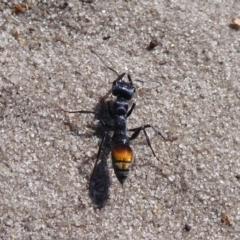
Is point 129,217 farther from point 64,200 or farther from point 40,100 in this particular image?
point 40,100

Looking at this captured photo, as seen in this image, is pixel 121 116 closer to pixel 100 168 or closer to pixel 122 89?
pixel 122 89

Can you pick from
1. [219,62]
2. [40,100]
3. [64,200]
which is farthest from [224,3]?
[64,200]

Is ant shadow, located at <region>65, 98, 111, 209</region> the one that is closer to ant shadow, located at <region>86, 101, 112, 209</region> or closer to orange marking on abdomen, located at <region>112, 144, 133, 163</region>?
ant shadow, located at <region>86, 101, 112, 209</region>

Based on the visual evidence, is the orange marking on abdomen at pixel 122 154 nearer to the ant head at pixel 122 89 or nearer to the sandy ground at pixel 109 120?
the sandy ground at pixel 109 120

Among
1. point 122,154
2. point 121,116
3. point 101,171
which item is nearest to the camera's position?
point 122,154

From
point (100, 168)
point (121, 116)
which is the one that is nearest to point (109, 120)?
point (121, 116)

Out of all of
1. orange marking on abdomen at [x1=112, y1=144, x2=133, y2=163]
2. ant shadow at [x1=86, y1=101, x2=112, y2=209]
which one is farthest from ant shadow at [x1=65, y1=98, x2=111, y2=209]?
orange marking on abdomen at [x1=112, y1=144, x2=133, y2=163]

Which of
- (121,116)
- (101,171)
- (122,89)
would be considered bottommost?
(101,171)
